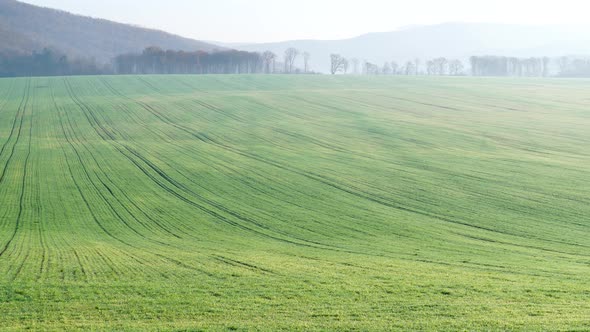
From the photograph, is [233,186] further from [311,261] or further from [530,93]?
[530,93]

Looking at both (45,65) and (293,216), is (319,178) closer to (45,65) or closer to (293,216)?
(293,216)

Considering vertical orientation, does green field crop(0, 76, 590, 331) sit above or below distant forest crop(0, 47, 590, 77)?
below

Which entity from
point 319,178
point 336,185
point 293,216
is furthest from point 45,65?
point 293,216

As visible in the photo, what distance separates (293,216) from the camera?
32344mm

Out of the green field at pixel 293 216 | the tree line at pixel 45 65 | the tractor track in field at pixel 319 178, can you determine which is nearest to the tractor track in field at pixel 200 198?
the green field at pixel 293 216

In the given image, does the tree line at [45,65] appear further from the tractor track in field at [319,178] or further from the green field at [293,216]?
the tractor track in field at [319,178]

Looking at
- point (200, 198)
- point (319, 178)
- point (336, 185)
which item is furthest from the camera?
point (319, 178)

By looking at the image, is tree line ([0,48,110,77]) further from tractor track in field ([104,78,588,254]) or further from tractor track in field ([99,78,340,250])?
tractor track in field ([99,78,340,250])

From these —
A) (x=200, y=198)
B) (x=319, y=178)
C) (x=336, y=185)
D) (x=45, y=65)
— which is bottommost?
(x=200, y=198)

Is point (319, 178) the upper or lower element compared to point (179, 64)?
lower

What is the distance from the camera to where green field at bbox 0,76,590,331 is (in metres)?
16.2

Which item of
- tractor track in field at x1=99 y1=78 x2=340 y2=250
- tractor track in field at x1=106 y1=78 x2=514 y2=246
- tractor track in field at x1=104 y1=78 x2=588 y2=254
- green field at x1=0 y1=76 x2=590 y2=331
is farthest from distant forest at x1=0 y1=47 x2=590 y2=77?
tractor track in field at x1=99 y1=78 x2=340 y2=250

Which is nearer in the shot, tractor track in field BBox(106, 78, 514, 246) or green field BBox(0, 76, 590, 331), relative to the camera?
green field BBox(0, 76, 590, 331)

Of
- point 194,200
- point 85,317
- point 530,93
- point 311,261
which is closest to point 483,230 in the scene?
point 311,261
